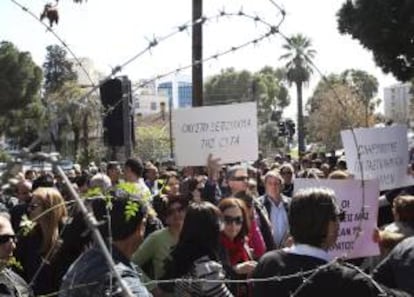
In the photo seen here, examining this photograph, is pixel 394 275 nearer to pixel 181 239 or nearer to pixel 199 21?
pixel 181 239

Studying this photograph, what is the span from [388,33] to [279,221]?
16259 millimetres

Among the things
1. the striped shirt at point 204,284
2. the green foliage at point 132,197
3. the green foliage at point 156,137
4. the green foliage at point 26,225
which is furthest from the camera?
the green foliage at point 156,137

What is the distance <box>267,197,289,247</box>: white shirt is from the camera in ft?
23.5

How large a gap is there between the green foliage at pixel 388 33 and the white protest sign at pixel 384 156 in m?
15.0

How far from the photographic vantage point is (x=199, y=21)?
7.55 feet

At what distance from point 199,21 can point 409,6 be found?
20402mm

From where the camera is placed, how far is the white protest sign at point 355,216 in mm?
5352

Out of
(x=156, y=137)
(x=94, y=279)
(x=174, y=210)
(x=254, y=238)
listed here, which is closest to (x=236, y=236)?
(x=174, y=210)

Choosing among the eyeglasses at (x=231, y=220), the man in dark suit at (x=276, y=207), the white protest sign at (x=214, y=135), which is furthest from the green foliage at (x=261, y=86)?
the eyeglasses at (x=231, y=220)

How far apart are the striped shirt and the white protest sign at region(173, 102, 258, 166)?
165 inches

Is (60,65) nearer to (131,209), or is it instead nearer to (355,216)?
(131,209)

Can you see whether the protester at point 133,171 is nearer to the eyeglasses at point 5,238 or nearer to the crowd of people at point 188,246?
the crowd of people at point 188,246

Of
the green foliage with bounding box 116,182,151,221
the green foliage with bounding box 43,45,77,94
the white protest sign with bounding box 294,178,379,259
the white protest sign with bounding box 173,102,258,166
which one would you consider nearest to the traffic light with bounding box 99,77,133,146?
the green foliage with bounding box 43,45,77,94

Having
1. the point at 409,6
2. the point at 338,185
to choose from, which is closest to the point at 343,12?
the point at 409,6
